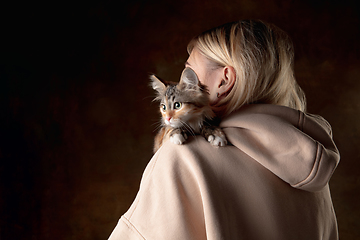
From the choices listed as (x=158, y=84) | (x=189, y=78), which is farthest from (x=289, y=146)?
(x=158, y=84)

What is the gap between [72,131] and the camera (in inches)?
96.3

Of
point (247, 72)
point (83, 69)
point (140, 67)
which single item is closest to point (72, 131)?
point (83, 69)

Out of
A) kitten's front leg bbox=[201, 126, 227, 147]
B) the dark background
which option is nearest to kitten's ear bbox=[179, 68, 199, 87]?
kitten's front leg bbox=[201, 126, 227, 147]

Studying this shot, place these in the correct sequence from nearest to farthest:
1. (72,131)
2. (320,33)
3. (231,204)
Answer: (231,204)
(72,131)
(320,33)

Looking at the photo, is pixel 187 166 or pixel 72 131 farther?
pixel 72 131

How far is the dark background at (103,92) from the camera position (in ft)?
7.59

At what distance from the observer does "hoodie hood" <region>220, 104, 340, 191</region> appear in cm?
82

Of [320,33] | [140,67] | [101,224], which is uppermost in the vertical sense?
[320,33]

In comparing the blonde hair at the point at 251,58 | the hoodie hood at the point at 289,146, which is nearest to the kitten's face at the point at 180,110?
the blonde hair at the point at 251,58

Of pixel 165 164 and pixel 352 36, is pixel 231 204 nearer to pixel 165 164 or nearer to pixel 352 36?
pixel 165 164

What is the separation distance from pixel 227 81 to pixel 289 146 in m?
0.38

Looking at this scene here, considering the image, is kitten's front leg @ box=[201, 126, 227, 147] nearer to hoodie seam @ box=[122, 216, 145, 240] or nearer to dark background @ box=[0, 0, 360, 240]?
hoodie seam @ box=[122, 216, 145, 240]

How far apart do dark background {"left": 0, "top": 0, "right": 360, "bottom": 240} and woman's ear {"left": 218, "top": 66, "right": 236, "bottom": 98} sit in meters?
1.49

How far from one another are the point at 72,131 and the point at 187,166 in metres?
1.86
